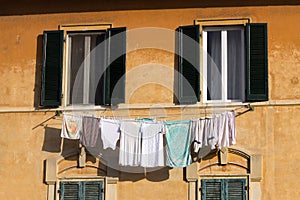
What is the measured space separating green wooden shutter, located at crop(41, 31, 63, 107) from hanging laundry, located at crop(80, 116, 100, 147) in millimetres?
993

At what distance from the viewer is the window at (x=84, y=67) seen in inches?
754

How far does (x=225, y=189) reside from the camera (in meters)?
18.2

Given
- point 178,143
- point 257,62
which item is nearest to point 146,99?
point 178,143

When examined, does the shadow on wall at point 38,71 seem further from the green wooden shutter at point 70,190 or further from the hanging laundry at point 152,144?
the hanging laundry at point 152,144

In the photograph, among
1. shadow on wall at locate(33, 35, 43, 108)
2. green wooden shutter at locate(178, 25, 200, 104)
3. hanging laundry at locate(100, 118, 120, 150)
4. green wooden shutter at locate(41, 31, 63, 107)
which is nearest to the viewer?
hanging laundry at locate(100, 118, 120, 150)

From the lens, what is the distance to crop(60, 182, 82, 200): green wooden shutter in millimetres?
18734

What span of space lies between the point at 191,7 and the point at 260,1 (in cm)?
154

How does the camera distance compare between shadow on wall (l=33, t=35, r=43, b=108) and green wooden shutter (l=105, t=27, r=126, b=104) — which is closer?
green wooden shutter (l=105, t=27, r=126, b=104)

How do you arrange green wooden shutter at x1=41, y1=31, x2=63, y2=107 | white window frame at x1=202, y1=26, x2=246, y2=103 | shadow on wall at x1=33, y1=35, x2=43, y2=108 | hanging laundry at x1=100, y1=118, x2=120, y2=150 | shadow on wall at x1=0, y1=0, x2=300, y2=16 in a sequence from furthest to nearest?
shadow on wall at x1=33, y1=35, x2=43, y2=108, green wooden shutter at x1=41, y1=31, x2=63, y2=107, shadow on wall at x1=0, y1=0, x2=300, y2=16, white window frame at x1=202, y1=26, x2=246, y2=103, hanging laundry at x1=100, y1=118, x2=120, y2=150

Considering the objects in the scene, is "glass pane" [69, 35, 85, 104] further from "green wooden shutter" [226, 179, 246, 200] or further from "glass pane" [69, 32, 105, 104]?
"green wooden shutter" [226, 179, 246, 200]

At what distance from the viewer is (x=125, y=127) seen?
1848 cm

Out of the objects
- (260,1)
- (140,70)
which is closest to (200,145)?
(140,70)

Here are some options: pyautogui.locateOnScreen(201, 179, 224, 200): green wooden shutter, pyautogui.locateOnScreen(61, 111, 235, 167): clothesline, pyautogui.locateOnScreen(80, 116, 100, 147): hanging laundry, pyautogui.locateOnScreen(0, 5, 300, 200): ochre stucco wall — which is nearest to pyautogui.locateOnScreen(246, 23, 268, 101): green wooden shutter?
pyautogui.locateOnScreen(0, 5, 300, 200): ochre stucco wall

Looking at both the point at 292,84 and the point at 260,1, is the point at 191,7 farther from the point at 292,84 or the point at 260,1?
the point at 292,84
